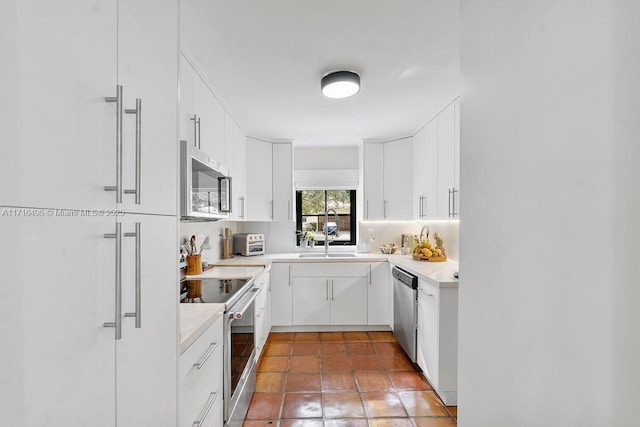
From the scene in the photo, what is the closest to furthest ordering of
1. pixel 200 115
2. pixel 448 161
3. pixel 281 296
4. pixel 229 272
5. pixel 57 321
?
pixel 57 321
pixel 200 115
pixel 229 272
pixel 448 161
pixel 281 296

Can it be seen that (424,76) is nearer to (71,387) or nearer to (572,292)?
(572,292)

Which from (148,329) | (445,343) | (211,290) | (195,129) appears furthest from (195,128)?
(445,343)

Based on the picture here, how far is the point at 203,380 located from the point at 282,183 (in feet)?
9.62

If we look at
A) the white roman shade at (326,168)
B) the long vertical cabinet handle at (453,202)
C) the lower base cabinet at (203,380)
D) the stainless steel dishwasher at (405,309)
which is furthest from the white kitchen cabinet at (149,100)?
the white roman shade at (326,168)

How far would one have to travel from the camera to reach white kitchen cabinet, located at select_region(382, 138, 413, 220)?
3955 mm

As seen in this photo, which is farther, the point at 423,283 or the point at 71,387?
the point at 423,283

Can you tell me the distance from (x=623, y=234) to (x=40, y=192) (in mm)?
979

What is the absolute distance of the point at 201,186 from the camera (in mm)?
1966

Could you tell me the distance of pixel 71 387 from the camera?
58 cm

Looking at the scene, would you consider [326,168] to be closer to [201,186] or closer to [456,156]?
[456,156]

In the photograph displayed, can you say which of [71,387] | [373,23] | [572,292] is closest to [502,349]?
[572,292]

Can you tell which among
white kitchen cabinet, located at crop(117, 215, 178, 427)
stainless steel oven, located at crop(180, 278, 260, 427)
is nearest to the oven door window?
stainless steel oven, located at crop(180, 278, 260, 427)

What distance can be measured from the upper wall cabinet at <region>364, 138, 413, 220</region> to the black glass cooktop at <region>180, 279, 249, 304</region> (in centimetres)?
224

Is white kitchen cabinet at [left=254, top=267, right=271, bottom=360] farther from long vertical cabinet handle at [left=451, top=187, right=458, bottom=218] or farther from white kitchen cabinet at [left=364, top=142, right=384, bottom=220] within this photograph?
long vertical cabinet handle at [left=451, top=187, right=458, bottom=218]
